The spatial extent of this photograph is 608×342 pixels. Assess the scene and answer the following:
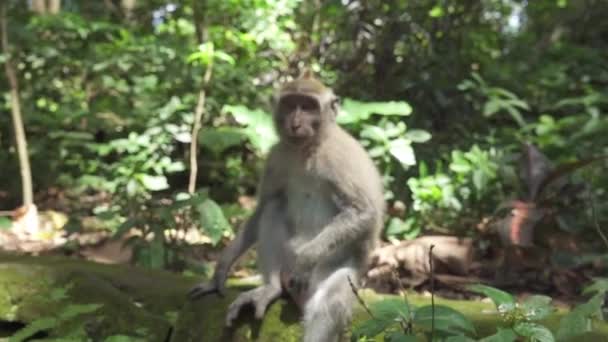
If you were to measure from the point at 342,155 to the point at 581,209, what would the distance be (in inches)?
99.5

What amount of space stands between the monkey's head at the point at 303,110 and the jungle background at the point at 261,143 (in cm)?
109

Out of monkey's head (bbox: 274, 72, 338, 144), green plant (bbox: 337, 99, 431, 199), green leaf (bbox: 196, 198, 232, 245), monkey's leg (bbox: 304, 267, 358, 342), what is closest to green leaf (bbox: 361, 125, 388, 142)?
green plant (bbox: 337, 99, 431, 199)

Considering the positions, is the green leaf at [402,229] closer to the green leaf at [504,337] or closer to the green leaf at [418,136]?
the green leaf at [418,136]

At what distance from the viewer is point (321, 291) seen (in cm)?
373

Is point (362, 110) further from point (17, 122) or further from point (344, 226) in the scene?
point (17, 122)

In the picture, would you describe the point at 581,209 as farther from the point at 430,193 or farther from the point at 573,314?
the point at 573,314

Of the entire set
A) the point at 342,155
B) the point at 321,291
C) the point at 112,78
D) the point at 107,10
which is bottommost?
the point at 321,291

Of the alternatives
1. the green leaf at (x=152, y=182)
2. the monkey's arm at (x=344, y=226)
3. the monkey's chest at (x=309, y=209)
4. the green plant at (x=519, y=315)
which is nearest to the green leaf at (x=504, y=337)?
the green plant at (x=519, y=315)

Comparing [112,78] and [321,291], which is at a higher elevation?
[112,78]

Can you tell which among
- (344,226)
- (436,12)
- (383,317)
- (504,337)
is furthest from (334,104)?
(436,12)

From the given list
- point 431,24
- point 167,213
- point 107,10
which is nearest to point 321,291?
point 167,213

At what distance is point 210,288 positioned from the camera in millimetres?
4059

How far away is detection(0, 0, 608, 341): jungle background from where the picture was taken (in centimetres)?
543

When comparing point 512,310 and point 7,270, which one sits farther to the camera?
point 7,270
